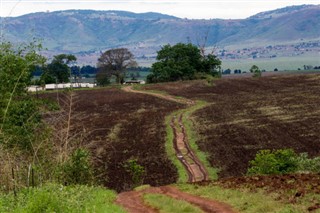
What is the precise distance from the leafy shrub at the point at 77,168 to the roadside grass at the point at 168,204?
14.1ft

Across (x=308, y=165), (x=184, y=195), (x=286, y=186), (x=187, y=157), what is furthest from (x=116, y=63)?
(x=286, y=186)

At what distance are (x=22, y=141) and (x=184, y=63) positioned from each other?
296 ft

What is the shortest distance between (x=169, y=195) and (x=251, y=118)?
1418 inches

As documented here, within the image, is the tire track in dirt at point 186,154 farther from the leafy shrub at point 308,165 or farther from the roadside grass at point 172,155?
the leafy shrub at point 308,165

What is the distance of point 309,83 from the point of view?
91.9 meters

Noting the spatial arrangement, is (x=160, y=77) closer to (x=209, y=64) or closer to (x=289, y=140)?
(x=209, y=64)

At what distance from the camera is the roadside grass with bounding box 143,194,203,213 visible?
19.7 meters

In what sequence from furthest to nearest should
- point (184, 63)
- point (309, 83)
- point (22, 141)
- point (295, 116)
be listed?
point (184, 63) → point (309, 83) → point (295, 116) → point (22, 141)

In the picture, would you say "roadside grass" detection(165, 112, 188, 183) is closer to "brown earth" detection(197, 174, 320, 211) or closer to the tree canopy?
"brown earth" detection(197, 174, 320, 211)

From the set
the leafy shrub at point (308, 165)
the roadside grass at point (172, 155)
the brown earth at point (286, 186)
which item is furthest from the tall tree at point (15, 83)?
the leafy shrub at point (308, 165)

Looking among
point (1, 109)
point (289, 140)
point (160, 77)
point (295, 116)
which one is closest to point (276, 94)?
point (295, 116)

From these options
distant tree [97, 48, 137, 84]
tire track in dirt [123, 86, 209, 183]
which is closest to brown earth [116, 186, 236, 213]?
tire track in dirt [123, 86, 209, 183]

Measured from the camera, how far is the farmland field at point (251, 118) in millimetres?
42219

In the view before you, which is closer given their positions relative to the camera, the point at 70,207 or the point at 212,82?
the point at 70,207
